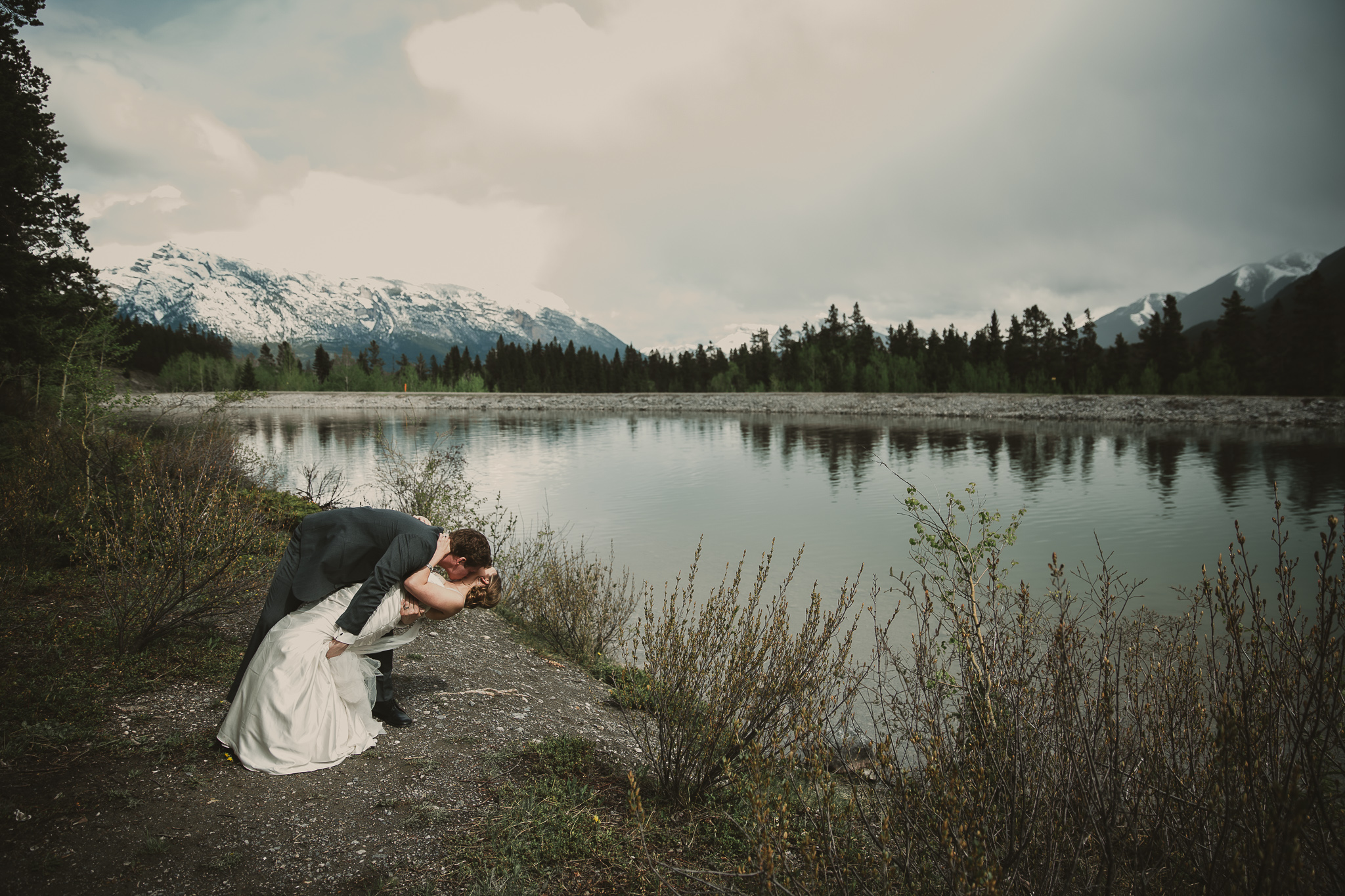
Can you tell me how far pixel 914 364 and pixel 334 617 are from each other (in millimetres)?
80726

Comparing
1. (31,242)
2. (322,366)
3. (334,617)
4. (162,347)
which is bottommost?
(334,617)

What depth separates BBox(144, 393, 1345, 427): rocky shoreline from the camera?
45.1m

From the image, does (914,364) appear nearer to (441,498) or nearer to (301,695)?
(441,498)

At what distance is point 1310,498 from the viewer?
18688 mm

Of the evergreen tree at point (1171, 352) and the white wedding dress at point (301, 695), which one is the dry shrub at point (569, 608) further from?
the evergreen tree at point (1171, 352)

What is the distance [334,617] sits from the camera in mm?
4273

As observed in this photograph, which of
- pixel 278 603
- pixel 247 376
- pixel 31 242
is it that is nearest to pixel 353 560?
pixel 278 603

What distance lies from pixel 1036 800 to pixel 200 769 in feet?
14.8

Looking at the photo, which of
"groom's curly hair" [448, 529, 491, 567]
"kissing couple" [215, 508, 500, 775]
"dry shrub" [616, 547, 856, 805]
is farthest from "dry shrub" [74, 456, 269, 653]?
"dry shrub" [616, 547, 856, 805]

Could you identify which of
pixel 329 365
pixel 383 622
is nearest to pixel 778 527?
pixel 383 622

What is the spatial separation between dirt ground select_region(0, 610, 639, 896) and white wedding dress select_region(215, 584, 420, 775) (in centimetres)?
12

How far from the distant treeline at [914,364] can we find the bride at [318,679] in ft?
100

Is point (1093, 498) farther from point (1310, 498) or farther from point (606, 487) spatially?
point (606, 487)

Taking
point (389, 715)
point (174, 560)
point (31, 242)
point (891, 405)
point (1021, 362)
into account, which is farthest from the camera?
point (1021, 362)
